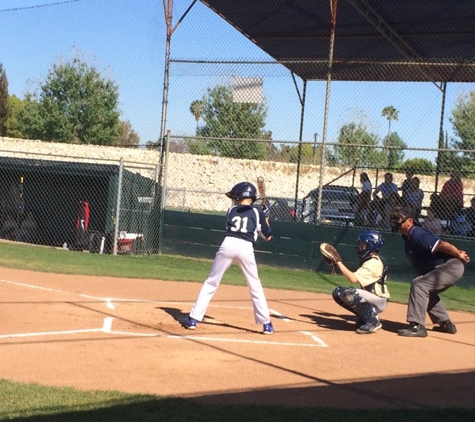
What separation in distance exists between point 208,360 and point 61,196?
48.5 feet

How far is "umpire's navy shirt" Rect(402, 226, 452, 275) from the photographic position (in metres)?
8.84

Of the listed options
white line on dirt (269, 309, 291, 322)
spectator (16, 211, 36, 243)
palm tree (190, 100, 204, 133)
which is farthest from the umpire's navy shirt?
spectator (16, 211, 36, 243)

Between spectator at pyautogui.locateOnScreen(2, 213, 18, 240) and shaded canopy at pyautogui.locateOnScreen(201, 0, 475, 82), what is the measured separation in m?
7.89

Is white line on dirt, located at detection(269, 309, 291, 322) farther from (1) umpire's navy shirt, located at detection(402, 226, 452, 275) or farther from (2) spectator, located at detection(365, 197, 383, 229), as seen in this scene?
(2) spectator, located at detection(365, 197, 383, 229)

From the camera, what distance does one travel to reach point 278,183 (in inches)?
1128

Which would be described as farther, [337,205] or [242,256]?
[337,205]

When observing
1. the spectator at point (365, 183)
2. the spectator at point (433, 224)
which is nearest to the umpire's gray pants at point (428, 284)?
the spectator at point (433, 224)

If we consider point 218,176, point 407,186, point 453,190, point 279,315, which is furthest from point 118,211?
point 218,176

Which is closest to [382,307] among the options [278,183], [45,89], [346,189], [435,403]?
[435,403]

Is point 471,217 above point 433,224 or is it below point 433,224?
above

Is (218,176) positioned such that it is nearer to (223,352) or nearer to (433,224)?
(433,224)

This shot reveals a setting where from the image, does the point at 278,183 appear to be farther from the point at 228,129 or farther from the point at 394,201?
the point at 394,201

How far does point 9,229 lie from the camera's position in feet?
66.0

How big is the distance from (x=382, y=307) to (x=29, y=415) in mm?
5408
